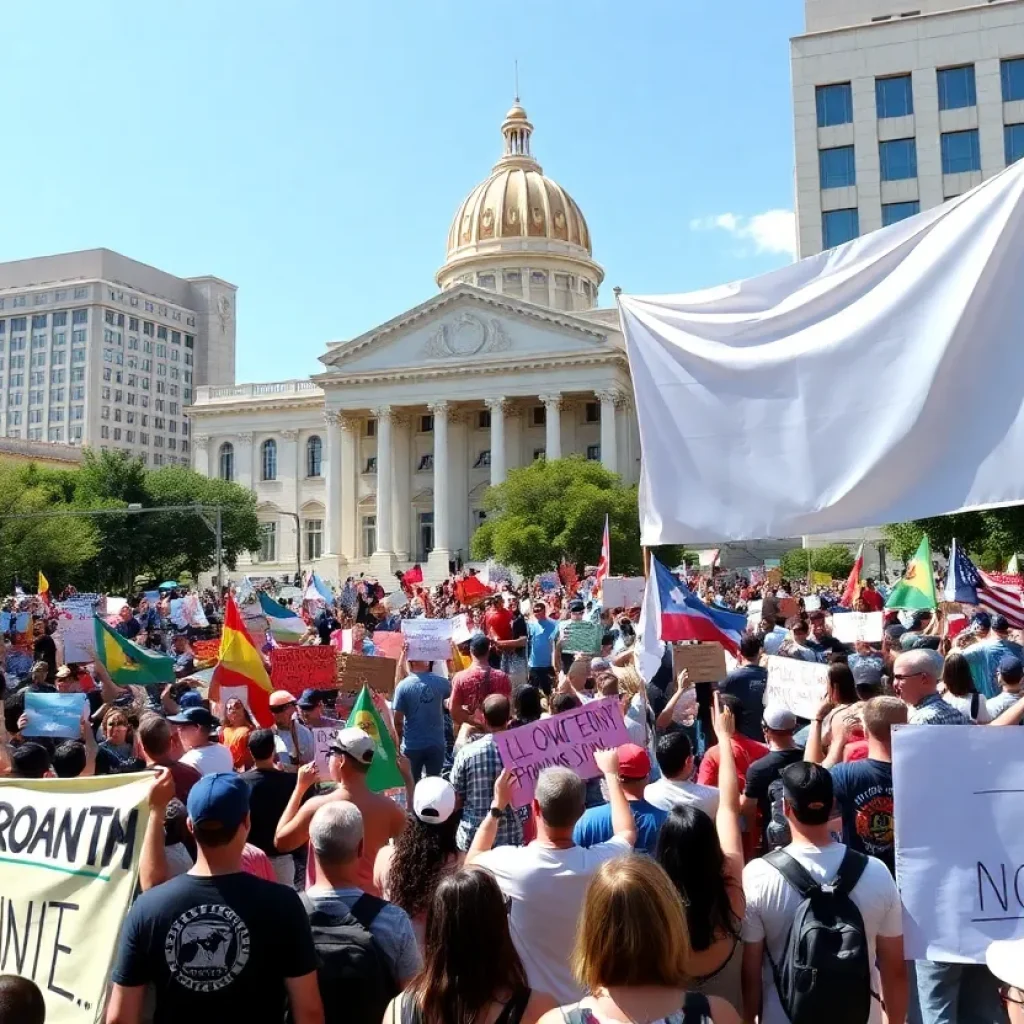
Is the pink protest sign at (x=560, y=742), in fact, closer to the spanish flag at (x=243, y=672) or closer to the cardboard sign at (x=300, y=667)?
the spanish flag at (x=243, y=672)

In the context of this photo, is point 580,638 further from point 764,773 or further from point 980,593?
point 764,773

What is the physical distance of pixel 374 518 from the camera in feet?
246

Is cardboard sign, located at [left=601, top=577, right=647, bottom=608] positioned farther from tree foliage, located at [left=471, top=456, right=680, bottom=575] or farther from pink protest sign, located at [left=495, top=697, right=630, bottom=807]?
tree foliage, located at [left=471, top=456, right=680, bottom=575]

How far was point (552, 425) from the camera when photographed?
66.5 metres

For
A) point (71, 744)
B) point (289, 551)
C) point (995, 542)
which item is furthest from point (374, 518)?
point (71, 744)

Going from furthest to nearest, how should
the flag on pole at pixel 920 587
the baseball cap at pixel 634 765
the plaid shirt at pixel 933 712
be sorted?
the flag on pole at pixel 920 587
the plaid shirt at pixel 933 712
the baseball cap at pixel 634 765

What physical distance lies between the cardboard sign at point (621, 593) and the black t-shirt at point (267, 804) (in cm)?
1115

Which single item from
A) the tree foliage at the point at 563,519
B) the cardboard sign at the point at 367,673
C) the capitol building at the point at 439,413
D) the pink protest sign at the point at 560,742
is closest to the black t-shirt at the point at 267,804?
the pink protest sign at the point at 560,742

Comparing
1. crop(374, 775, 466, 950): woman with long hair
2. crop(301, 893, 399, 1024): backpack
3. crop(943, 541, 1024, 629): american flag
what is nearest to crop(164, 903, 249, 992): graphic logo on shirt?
crop(301, 893, 399, 1024): backpack

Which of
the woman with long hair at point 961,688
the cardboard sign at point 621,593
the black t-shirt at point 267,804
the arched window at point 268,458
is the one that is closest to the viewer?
the black t-shirt at point 267,804

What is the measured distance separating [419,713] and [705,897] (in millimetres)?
5564

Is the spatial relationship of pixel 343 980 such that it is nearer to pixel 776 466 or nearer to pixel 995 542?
pixel 776 466

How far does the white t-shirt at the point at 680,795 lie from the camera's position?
530 centimetres

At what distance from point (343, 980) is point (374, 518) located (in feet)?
235
